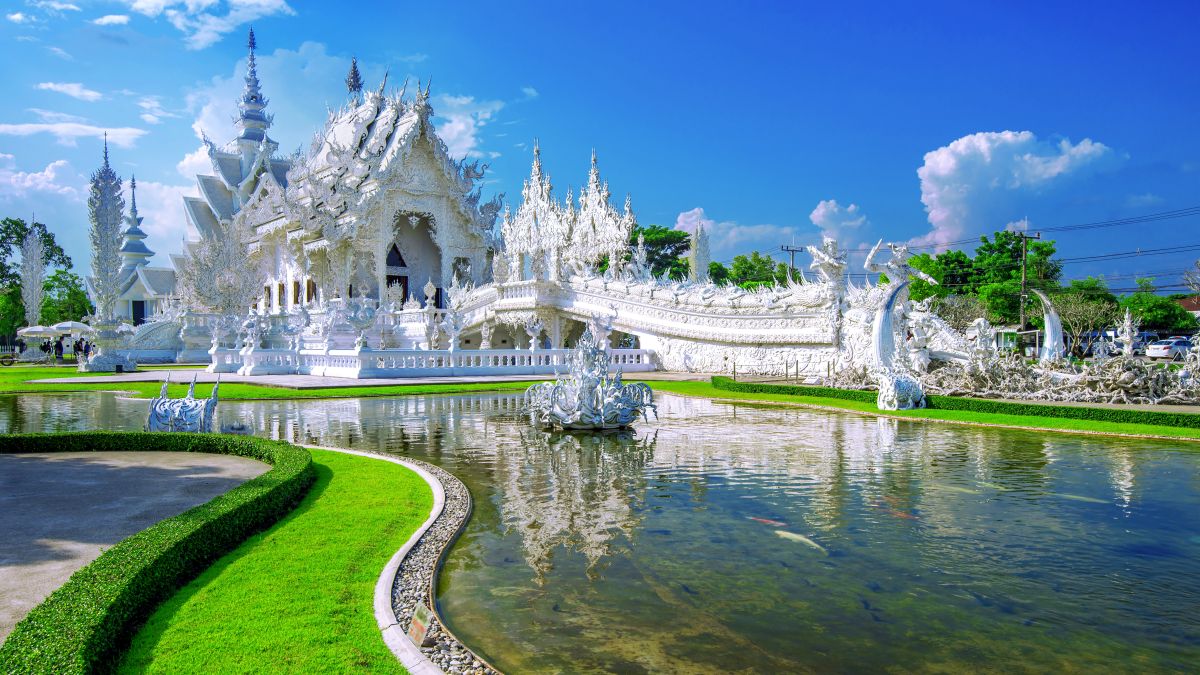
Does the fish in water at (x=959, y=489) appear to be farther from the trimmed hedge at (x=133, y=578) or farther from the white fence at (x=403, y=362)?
the white fence at (x=403, y=362)

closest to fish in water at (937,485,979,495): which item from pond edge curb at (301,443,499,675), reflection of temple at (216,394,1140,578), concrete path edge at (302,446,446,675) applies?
reflection of temple at (216,394,1140,578)

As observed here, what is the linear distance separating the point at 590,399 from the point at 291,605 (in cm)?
823

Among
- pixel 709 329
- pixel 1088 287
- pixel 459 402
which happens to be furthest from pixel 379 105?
pixel 1088 287

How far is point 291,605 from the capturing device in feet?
15.5

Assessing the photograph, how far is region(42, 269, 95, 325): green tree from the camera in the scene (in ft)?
198

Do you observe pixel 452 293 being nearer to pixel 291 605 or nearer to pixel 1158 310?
pixel 291 605

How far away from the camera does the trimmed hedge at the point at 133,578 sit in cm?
363

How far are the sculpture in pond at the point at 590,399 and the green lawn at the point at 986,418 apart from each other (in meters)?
5.98

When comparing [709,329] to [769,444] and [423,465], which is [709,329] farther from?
[423,465]

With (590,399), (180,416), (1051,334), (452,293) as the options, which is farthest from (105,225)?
(1051,334)

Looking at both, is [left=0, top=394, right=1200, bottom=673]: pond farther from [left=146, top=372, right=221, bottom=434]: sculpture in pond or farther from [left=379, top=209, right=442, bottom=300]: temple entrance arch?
[left=379, top=209, right=442, bottom=300]: temple entrance arch

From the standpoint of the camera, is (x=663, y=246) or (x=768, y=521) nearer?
(x=768, y=521)

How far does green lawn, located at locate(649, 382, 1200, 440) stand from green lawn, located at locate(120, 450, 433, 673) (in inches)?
434

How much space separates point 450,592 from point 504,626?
70cm
